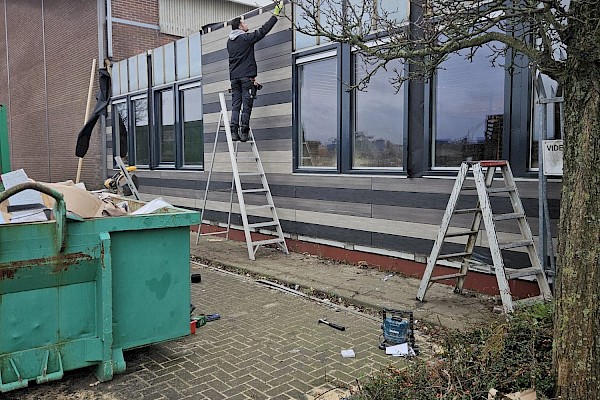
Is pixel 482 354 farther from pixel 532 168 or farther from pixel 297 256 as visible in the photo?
pixel 297 256

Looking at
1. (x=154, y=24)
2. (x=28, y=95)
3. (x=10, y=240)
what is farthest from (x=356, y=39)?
Answer: (x=28, y=95)

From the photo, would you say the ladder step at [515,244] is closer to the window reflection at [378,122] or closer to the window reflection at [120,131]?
the window reflection at [378,122]

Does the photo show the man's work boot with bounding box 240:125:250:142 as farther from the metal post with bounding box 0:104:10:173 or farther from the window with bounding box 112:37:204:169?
the metal post with bounding box 0:104:10:173

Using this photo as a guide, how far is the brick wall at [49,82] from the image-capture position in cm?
1417

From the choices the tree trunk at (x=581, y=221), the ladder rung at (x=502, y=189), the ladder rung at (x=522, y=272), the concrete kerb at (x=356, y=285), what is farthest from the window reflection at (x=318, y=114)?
the tree trunk at (x=581, y=221)

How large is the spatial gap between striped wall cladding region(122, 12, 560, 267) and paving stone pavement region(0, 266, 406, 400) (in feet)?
5.68

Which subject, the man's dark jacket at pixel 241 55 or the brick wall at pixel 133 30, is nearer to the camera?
the man's dark jacket at pixel 241 55

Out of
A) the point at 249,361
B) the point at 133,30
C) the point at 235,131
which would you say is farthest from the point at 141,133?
the point at 249,361

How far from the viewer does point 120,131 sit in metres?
12.7

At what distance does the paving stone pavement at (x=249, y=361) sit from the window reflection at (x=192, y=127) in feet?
17.8

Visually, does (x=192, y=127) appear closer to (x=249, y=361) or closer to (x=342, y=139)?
(x=342, y=139)

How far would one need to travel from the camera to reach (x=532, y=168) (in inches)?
203

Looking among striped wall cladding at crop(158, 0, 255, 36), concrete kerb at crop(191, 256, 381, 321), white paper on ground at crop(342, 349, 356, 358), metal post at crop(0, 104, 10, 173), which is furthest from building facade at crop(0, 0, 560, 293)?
striped wall cladding at crop(158, 0, 255, 36)

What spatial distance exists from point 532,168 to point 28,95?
1831cm
